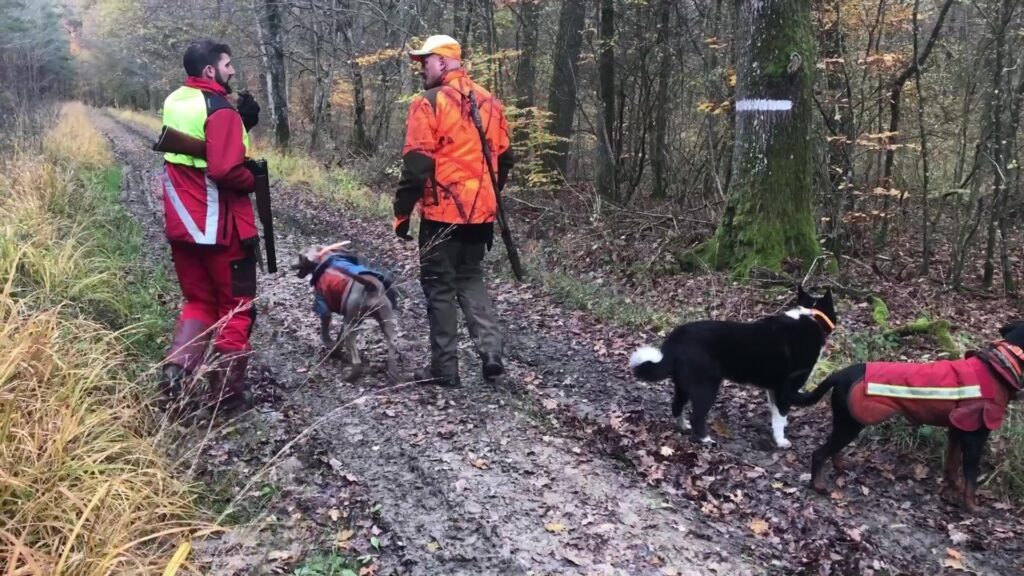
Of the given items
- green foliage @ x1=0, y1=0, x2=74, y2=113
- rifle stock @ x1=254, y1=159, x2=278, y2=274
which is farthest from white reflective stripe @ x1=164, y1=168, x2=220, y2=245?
green foliage @ x1=0, y1=0, x2=74, y2=113

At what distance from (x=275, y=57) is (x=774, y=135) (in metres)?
16.1

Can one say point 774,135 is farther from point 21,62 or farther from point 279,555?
point 21,62

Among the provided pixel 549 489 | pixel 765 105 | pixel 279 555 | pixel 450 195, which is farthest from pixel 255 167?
pixel 765 105

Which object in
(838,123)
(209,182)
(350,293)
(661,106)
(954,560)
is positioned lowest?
(954,560)

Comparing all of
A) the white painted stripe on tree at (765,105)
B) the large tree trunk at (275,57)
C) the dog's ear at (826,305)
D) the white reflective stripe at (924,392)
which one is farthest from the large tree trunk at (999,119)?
the large tree trunk at (275,57)

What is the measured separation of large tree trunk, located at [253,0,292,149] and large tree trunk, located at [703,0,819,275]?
14665mm

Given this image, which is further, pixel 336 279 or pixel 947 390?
pixel 336 279

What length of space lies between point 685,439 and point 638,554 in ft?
4.57

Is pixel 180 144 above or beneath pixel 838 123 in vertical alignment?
beneath

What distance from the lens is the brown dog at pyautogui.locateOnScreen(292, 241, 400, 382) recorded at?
514 cm

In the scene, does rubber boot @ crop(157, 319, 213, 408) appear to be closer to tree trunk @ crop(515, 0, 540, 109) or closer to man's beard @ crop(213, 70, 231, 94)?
man's beard @ crop(213, 70, 231, 94)

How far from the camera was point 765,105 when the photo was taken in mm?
7215

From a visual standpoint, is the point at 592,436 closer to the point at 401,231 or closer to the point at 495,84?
the point at 401,231

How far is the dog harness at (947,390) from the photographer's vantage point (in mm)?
3643
